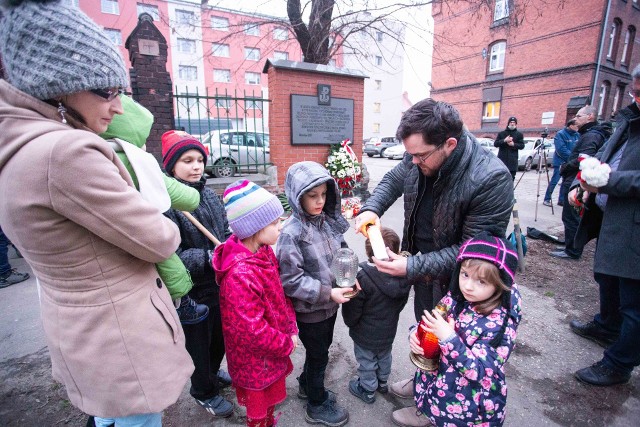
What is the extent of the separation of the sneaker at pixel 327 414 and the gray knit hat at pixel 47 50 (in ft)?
6.73

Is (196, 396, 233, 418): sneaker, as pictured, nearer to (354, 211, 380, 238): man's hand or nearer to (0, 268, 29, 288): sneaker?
(354, 211, 380, 238): man's hand

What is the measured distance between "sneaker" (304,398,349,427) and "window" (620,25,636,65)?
26981 millimetres

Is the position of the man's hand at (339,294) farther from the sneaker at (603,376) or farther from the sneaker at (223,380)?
the sneaker at (603,376)

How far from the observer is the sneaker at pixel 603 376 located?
7.63 feet

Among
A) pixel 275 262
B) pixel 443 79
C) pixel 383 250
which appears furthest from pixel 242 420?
pixel 443 79

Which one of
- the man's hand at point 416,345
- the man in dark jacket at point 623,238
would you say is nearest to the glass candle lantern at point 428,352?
the man's hand at point 416,345

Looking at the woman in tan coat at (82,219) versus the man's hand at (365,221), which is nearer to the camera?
the woman in tan coat at (82,219)

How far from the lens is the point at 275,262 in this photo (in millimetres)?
1790

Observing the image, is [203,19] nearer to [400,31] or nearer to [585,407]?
[400,31]

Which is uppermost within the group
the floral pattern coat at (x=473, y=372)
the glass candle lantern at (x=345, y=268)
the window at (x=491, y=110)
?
the window at (x=491, y=110)

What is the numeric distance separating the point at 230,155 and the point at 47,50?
5629mm

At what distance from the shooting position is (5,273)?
147 inches

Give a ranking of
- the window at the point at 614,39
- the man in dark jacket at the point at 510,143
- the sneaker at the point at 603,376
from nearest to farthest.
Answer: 1. the sneaker at the point at 603,376
2. the man in dark jacket at the point at 510,143
3. the window at the point at 614,39

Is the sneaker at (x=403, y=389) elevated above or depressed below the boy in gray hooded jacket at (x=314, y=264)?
below
